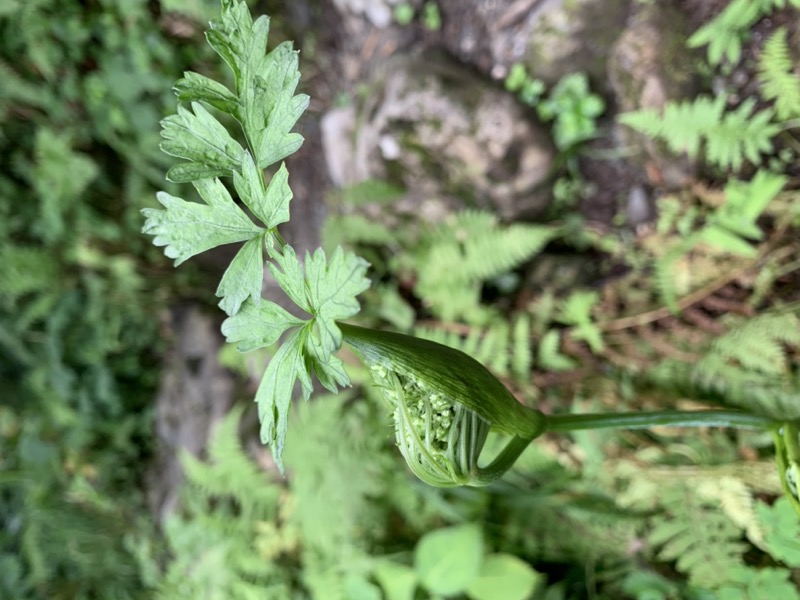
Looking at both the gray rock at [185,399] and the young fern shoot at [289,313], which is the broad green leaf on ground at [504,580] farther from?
the gray rock at [185,399]

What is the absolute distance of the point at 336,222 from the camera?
2.57 meters

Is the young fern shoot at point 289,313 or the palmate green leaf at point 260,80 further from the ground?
the palmate green leaf at point 260,80

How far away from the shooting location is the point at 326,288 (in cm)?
86

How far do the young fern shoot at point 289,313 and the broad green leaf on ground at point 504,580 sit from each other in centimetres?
102

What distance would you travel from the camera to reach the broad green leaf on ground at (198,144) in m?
1.00

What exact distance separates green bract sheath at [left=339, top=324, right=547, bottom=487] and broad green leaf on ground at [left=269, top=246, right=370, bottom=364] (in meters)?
0.05

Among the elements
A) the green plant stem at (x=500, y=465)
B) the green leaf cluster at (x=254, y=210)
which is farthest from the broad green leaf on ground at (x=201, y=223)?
the green plant stem at (x=500, y=465)

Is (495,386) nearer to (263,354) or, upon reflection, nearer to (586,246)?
(586,246)

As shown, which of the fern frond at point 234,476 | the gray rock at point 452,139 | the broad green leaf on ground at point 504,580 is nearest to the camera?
the broad green leaf on ground at point 504,580

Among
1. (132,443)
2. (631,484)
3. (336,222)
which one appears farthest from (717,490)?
(132,443)

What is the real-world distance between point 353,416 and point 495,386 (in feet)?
5.18

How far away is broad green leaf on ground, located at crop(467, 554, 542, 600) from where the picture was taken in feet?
6.05

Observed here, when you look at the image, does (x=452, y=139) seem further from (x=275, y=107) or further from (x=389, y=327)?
(x=275, y=107)

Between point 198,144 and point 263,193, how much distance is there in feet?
0.53
